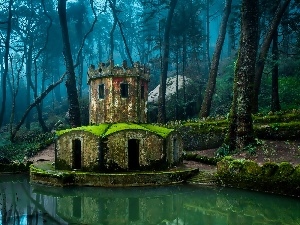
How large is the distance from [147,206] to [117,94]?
9.92 metres

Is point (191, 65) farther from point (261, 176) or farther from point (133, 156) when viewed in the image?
point (261, 176)

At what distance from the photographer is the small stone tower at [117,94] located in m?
20.6

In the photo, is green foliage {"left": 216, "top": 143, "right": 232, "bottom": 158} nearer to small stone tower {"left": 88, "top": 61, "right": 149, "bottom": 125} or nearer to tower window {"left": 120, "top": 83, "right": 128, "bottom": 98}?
small stone tower {"left": 88, "top": 61, "right": 149, "bottom": 125}

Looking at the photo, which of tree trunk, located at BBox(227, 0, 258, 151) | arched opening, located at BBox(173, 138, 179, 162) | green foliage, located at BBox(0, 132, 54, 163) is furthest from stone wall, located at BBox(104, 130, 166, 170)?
green foliage, located at BBox(0, 132, 54, 163)

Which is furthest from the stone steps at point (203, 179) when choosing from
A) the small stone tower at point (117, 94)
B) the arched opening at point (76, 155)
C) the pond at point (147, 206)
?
the arched opening at point (76, 155)

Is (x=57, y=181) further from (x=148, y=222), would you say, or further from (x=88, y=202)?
(x=148, y=222)

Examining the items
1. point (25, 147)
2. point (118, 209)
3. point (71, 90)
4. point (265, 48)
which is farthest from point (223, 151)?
point (25, 147)

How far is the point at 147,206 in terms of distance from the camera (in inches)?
480

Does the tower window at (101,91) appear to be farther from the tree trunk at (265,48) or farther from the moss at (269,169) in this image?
the tree trunk at (265,48)

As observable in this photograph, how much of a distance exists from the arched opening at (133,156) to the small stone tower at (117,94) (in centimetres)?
166

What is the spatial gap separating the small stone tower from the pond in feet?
20.8

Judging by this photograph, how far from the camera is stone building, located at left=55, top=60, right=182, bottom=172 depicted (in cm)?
1752

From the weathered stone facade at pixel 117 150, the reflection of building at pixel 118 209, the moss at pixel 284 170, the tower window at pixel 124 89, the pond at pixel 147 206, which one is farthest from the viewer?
the tower window at pixel 124 89

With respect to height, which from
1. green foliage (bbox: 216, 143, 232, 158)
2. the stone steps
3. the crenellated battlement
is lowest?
the stone steps
